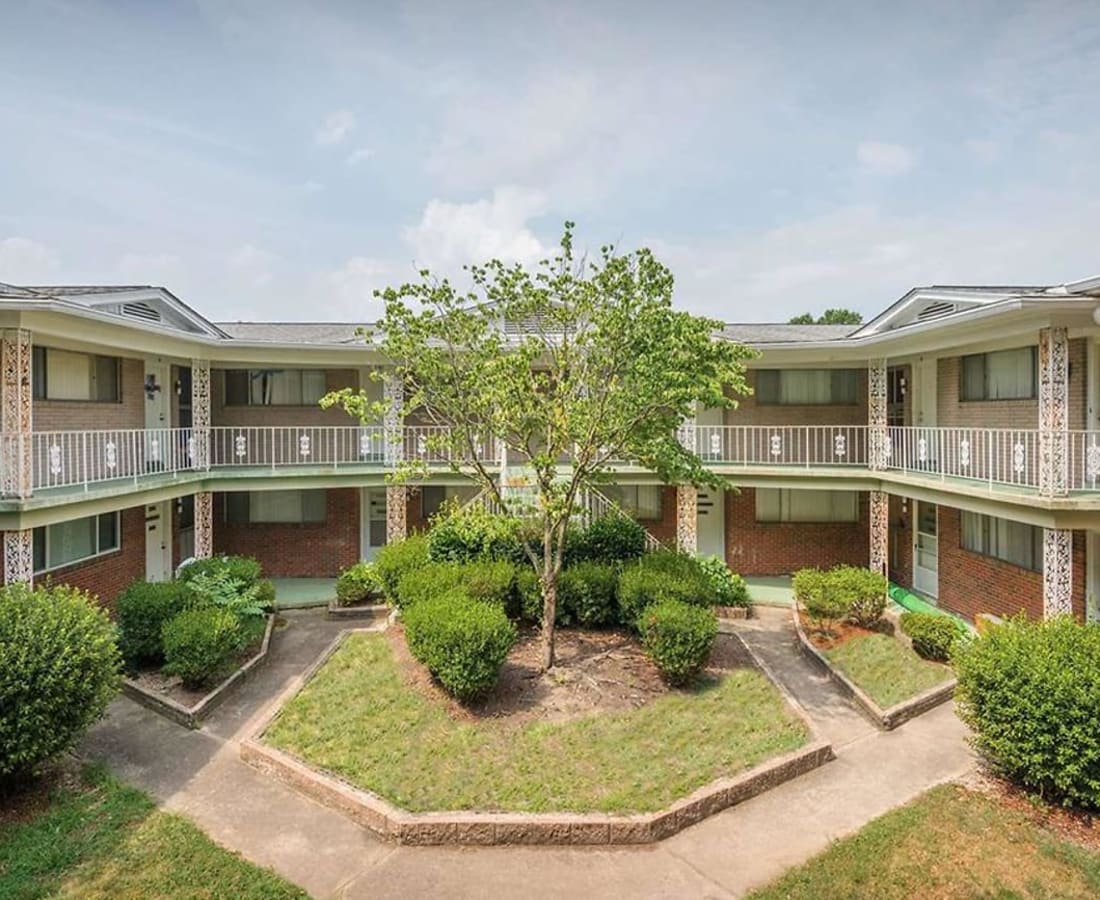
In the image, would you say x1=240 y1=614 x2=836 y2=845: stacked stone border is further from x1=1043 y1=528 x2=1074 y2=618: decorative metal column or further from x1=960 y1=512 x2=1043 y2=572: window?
x1=960 y1=512 x2=1043 y2=572: window

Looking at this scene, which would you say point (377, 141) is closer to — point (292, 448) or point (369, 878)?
point (292, 448)

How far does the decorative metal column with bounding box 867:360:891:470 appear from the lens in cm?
1536

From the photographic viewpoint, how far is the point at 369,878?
6.66m

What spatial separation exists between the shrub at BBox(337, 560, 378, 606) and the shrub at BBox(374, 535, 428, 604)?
1.02 meters

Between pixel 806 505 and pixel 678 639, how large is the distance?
8976 millimetres

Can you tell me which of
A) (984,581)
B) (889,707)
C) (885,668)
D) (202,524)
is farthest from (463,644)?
(984,581)

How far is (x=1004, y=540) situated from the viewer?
13.3m

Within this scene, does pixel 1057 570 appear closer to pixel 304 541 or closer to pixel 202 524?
pixel 304 541

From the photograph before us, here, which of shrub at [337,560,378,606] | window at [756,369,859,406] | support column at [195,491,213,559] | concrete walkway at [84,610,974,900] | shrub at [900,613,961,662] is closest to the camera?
concrete walkway at [84,610,974,900]

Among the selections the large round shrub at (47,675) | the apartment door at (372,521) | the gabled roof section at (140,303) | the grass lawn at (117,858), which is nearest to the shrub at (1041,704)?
the grass lawn at (117,858)

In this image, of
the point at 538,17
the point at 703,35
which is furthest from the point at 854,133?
the point at 538,17

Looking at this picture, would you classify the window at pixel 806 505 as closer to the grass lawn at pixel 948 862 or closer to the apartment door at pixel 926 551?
the apartment door at pixel 926 551

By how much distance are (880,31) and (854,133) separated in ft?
8.09

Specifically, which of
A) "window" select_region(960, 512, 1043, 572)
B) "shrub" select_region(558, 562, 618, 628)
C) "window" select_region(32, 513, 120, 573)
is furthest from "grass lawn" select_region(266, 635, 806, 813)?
"window" select_region(32, 513, 120, 573)
